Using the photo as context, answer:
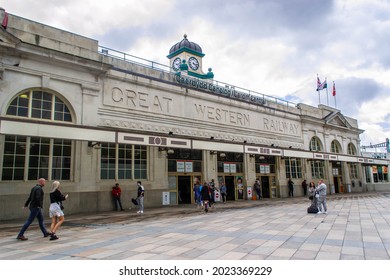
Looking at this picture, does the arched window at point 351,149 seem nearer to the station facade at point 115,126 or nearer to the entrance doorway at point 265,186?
the station facade at point 115,126

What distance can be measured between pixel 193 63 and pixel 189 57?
26.6 inches

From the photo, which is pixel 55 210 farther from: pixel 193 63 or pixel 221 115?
pixel 193 63

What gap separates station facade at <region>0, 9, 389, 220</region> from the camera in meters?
14.2

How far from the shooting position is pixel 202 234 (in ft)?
28.1

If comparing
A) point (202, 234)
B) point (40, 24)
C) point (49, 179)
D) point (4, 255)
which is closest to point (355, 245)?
point (202, 234)

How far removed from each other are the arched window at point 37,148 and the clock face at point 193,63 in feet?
46.3

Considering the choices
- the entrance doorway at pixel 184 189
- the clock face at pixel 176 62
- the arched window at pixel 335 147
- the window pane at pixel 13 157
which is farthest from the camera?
the arched window at pixel 335 147

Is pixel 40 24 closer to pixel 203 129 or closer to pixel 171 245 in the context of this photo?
pixel 203 129

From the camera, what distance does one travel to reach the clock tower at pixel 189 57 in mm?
27062

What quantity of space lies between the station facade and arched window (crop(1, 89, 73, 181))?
5 cm

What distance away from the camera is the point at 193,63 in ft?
90.9

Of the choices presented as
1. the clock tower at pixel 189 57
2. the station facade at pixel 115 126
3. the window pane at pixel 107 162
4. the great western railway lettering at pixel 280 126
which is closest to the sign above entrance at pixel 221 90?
the station facade at pixel 115 126

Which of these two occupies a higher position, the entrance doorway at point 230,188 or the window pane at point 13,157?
the window pane at point 13,157

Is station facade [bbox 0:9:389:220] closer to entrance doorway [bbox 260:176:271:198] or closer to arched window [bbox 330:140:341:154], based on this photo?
entrance doorway [bbox 260:176:271:198]
